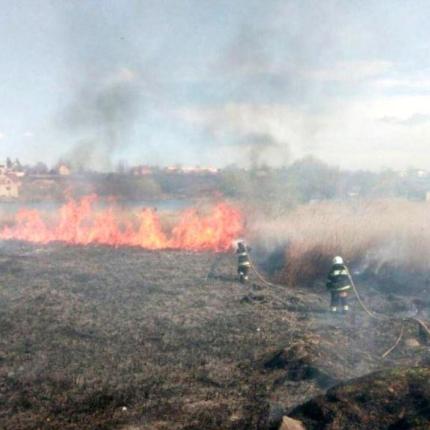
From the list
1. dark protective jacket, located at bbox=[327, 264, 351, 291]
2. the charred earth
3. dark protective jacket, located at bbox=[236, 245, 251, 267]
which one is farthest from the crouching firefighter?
dark protective jacket, located at bbox=[236, 245, 251, 267]

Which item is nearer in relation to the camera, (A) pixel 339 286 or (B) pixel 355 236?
(A) pixel 339 286

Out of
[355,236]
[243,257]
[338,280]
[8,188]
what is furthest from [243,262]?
[8,188]

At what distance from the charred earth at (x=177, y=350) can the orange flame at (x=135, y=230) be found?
828 cm

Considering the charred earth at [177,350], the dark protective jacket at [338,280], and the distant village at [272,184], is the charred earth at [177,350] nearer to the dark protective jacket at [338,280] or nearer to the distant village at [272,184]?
the dark protective jacket at [338,280]

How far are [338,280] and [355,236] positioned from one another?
7.41m

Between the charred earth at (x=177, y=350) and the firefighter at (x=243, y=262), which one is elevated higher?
the firefighter at (x=243, y=262)

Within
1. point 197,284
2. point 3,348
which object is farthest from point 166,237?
point 3,348

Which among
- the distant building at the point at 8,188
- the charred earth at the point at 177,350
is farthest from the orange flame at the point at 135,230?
the distant building at the point at 8,188

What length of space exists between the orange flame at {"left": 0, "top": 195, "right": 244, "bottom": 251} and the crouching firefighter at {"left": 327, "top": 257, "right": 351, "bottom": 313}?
11717 mm

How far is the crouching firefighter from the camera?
42.4 feet

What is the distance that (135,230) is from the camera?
93.9 ft

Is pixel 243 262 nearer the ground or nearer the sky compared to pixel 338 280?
nearer the ground

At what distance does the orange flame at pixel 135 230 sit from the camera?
84.7 ft

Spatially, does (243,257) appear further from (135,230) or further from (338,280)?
(135,230)
